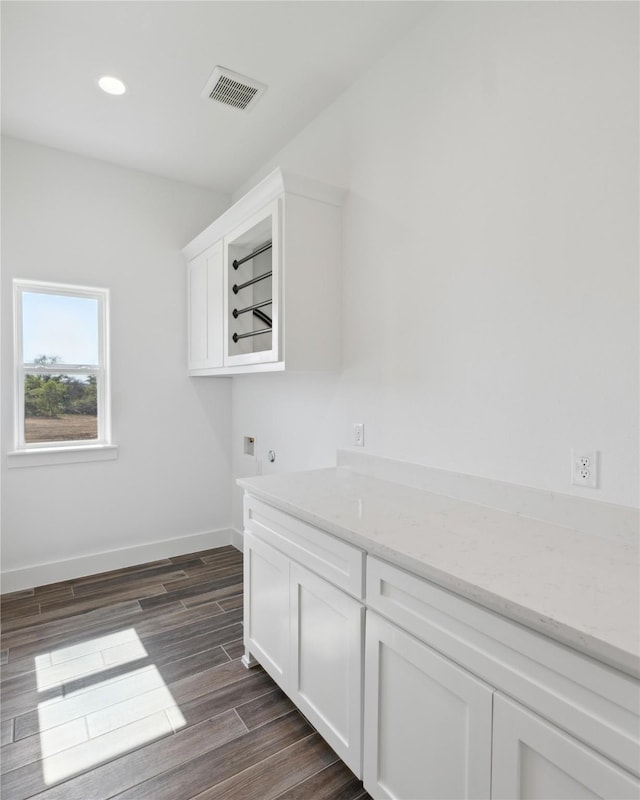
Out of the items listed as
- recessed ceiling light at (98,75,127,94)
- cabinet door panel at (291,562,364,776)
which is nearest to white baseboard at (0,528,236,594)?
cabinet door panel at (291,562,364,776)

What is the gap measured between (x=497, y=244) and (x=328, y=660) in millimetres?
1630

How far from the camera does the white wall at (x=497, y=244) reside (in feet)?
4.51

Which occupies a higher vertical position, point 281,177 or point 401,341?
point 281,177

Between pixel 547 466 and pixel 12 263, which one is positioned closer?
pixel 547 466

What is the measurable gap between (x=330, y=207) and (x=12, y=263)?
2.15m

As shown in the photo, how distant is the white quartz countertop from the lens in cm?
86

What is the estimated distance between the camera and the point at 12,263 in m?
2.97

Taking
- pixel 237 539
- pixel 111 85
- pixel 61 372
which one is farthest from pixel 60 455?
pixel 111 85

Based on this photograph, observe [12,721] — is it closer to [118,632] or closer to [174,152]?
[118,632]

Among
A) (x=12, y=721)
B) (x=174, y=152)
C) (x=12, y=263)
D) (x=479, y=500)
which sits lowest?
(x=12, y=721)

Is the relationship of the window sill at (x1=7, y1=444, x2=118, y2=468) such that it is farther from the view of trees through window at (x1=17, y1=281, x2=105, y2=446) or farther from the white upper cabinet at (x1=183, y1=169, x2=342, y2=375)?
the white upper cabinet at (x1=183, y1=169, x2=342, y2=375)

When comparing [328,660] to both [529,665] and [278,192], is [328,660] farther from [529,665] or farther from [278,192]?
[278,192]

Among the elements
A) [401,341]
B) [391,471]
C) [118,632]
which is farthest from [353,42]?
[118,632]

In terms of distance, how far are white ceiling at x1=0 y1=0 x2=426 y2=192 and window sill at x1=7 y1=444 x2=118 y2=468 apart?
2.07 meters
